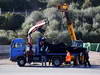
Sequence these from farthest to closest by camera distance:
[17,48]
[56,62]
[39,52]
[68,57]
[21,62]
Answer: [17,48]
[21,62]
[39,52]
[56,62]
[68,57]

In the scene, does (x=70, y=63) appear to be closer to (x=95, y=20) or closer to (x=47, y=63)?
(x=47, y=63)

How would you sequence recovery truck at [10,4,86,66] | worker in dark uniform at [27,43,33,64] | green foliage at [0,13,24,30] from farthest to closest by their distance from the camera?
green foliage at [0,13,24,30]
worker in dark uniform at [27,43,33,64]
recovery truck at [10,4,86,66]

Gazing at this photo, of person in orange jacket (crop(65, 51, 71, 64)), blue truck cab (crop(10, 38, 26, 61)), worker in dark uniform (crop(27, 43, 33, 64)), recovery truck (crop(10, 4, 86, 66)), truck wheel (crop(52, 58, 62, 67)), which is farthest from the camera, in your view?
blue truck cab (crop(10, 38, 26, 61))

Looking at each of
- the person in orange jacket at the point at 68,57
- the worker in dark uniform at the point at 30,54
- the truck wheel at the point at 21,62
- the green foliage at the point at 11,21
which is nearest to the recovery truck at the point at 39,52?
the truck wheel at the point at 21,62

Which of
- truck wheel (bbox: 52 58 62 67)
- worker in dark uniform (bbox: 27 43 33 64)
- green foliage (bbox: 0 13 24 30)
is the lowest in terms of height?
truck wheel (bbox: 52 58 62 67)

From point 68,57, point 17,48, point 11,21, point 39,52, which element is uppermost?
point 11,21

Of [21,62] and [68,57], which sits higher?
[68,57]

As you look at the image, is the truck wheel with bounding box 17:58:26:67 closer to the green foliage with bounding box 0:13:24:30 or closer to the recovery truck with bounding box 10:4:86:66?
the recovery truck with bounding box 10:4:86:66

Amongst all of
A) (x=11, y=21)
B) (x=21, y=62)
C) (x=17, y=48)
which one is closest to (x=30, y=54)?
(x=21, y=62)

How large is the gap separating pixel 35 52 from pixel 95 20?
3465 cm

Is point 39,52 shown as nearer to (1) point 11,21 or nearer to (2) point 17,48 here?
(2) point 17,48

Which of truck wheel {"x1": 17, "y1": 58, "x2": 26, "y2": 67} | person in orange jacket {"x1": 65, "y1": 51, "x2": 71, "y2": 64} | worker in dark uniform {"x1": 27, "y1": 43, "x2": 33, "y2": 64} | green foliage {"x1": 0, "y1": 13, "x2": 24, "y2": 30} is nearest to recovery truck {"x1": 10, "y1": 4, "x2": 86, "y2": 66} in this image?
truck wheel {"x1": 17, "y1": 58, "x2": 26, "y2": 67}

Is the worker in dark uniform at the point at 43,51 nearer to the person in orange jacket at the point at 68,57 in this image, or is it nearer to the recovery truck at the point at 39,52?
the recovery truck at the point at 39,52

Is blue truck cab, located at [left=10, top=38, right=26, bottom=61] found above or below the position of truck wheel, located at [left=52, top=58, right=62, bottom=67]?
above
